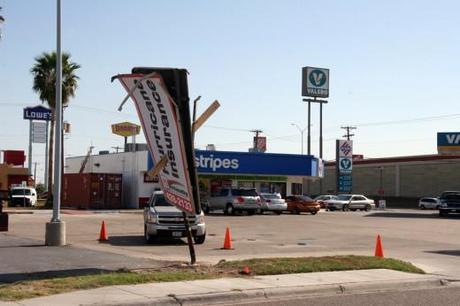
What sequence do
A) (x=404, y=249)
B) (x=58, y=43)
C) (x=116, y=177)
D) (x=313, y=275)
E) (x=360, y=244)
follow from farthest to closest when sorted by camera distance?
(x=116, y=177) < (x=360, y=244) < (x=404, y=249) < (x=58, y=43) < (x=313, y=275)

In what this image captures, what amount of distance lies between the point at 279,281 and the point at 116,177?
39.5m

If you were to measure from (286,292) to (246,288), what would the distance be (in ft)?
2.35

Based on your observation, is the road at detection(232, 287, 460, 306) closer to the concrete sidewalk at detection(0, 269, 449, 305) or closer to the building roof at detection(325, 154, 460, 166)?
the concrete sidewalk at detection(0, 269, 449, 305)

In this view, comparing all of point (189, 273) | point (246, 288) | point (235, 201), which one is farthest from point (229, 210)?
point (246, 288)

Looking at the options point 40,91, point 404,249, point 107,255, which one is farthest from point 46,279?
point 40,91

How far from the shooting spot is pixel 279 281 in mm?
12516

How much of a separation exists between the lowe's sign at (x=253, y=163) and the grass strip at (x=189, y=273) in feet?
109

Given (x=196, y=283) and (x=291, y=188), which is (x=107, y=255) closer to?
(x=196, y=283)

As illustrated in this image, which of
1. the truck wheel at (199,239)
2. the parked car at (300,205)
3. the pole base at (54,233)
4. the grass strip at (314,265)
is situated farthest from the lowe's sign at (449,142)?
the pole base at (54,233)

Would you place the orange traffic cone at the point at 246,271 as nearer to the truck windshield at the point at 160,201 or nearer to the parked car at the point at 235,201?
the truck windshield at the point at 160,201

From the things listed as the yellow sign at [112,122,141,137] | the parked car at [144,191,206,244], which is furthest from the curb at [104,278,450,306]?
the yellow sign at [112,122,141,137]

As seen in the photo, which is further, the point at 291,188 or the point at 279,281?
the point at 291,188

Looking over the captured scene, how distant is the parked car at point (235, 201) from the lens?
41469 millimetres

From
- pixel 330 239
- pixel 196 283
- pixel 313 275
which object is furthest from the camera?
pixel 330 239
